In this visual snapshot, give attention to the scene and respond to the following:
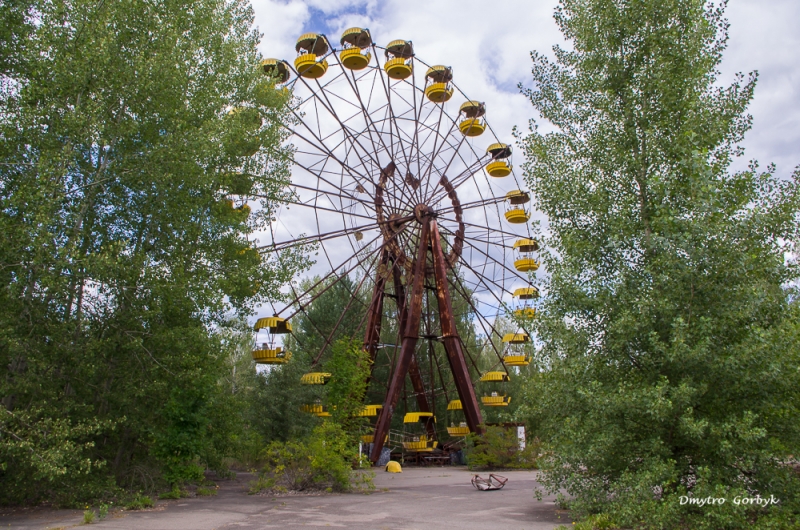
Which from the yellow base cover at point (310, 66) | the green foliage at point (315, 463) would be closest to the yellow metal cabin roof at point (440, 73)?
the yellow base cover at point (310, 66)

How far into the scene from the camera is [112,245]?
9547mm

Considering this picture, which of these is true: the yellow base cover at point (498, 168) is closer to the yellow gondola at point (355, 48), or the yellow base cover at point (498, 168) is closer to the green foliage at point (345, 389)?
the yellow gondola at point (355, 48)

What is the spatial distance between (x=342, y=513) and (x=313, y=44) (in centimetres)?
1733

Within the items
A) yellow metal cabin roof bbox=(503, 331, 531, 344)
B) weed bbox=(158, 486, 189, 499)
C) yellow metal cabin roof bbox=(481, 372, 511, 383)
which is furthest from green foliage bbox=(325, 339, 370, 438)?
yellow metal cabin roof bbox=(503, 331, 531, 344)

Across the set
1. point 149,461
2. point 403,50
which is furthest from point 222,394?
point 403,50

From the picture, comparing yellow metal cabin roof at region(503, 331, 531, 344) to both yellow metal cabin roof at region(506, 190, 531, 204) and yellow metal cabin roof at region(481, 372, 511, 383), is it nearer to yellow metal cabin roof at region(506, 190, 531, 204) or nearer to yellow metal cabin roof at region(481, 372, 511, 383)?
A: yellow metal cabin roof at region(481, 372, 511, 383)

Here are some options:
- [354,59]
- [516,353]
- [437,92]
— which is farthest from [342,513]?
[437,92]

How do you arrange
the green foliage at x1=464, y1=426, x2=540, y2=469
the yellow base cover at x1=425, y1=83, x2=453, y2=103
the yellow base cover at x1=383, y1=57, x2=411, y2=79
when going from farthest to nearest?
the yellow base cover at x1=425, y1=83, x2=453, y2=103
the yellow base cover at x1=383, y1=57, x2=411, y2=79
the green foliage at x1=464, y1=426, x2=540, y2=469

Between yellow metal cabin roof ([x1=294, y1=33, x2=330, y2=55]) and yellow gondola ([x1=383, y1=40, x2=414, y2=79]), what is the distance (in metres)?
2.38

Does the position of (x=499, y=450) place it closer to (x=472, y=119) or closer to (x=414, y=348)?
(x=414, y=348)

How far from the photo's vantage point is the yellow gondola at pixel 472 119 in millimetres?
25147

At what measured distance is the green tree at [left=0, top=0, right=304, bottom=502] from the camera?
9.24m

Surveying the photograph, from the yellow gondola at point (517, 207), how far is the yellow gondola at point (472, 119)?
323 cm

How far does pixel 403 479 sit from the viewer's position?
17.4 metres
